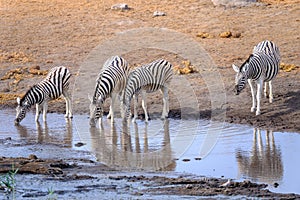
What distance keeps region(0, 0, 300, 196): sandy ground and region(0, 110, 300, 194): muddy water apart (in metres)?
1.11

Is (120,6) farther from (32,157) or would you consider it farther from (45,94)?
(32,157)

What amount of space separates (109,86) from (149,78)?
0.88 meters

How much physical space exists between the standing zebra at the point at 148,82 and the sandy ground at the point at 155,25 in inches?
21.1

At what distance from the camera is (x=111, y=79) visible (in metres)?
14.0

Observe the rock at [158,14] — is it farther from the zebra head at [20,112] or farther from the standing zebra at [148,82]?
the zebra head at [20,112]

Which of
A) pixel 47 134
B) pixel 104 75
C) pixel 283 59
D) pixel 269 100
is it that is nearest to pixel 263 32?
pixel 283 59

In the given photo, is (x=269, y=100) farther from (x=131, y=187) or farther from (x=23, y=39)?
(x=23, y=39)

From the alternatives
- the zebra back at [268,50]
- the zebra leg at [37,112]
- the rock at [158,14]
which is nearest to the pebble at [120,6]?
the rock at [158,14]

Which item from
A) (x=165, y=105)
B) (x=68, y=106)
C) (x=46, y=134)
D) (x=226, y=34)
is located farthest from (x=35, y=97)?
(x=226, y=34)

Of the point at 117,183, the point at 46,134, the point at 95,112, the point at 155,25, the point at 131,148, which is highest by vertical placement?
the point at 155,25

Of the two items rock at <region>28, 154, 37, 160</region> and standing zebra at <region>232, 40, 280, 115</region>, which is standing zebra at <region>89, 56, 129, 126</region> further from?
rock at <region>28, 154, 37, 160</region>

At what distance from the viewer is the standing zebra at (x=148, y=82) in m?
14.1

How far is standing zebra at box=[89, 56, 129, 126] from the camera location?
13688 mm

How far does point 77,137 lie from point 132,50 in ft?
25.2
